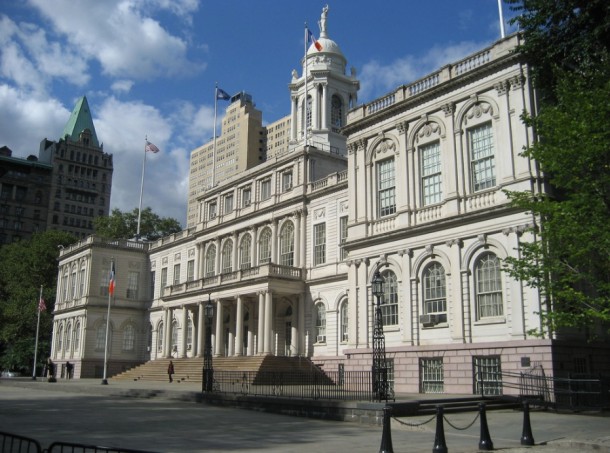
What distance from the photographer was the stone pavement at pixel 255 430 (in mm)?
13914

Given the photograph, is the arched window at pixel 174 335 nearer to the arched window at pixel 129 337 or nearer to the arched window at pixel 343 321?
the arched window at pixel 129 337

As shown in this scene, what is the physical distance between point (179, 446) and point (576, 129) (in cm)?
1533

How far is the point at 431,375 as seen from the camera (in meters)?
27.9

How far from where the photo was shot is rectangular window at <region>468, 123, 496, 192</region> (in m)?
27.3

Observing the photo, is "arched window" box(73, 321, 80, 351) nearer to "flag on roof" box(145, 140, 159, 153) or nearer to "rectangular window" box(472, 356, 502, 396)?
"flag on roof" box(145, 140, 159, 153)

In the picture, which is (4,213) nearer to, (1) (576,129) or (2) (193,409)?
(2) (193,409)

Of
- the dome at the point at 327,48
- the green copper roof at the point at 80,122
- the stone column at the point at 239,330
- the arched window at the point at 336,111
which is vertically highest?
the green copper roof at the point at 80,122

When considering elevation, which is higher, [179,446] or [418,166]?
[418,166]

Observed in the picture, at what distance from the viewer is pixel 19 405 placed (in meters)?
24.2

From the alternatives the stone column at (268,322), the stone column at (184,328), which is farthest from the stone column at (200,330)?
the stone column at (268,322)

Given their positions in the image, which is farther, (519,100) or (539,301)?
(519,100)

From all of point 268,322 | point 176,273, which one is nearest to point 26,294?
point 176,273

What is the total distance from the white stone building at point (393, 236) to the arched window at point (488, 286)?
55mm

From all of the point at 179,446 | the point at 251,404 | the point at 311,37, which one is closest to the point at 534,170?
the point at 251,404
